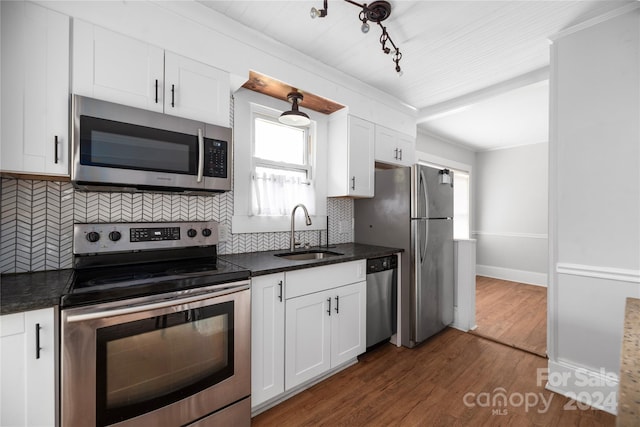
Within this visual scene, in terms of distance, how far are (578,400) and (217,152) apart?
3.01 m

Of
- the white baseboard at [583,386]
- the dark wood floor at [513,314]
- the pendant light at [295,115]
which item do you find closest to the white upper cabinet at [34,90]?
the pendant light at [295,115]

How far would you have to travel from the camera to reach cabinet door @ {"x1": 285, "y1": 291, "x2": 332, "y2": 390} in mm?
1844

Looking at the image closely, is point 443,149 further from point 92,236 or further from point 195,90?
point 92,236

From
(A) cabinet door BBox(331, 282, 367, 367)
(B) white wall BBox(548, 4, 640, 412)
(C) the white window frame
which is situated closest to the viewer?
(B) white wall BBox(548, 4, 640, 412)

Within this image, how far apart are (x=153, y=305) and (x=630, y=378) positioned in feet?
5.42

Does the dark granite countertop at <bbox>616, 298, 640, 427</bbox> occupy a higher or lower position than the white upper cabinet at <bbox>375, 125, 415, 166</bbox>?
lower

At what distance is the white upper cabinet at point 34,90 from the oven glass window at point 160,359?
2.93ft

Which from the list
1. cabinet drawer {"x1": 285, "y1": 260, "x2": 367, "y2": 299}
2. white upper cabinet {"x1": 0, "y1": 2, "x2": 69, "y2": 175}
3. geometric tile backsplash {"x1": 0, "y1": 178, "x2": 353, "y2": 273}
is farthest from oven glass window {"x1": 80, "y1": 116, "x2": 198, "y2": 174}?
cabinet drawer {"x1": 285, "y1": 260, "x2": 367, "y2": 299}

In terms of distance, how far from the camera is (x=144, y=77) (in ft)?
5.15

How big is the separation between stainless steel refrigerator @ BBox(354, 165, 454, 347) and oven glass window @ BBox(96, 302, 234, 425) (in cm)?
179

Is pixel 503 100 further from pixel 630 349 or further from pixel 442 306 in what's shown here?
pixel 630 349

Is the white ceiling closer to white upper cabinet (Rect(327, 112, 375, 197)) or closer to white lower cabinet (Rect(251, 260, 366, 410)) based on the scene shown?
white upper cabinet (Rect(327, 112, 375, 197))

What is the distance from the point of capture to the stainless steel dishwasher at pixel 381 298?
2439 millimetres

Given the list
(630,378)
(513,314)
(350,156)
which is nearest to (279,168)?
(350,156)
